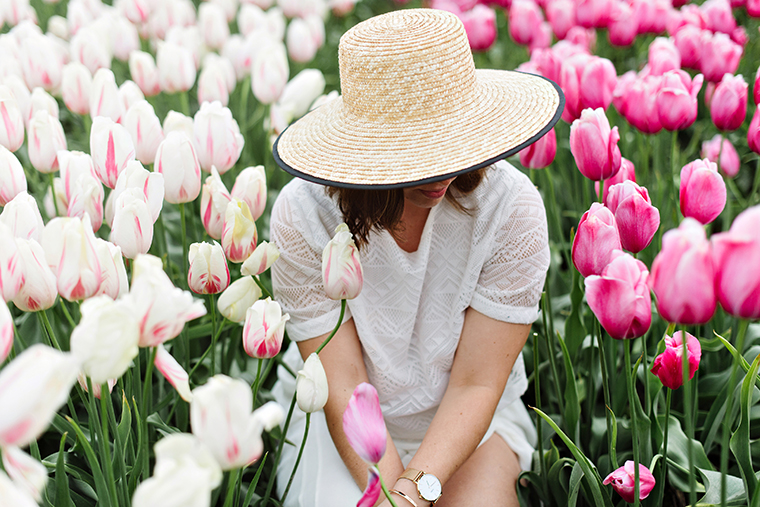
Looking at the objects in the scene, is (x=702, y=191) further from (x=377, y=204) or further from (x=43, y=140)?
(x=43, y=140)

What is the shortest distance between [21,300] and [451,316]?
2.87ft

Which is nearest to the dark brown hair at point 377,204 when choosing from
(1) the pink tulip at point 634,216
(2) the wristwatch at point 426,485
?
(1) the pink tulip at point 634,216

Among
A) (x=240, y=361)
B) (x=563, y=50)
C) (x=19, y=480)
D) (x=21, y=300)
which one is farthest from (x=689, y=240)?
(x=563, y=50)

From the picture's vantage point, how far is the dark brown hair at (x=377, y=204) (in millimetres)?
1343

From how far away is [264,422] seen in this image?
2.24 ft

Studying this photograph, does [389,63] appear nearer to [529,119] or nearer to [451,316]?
[529,119]

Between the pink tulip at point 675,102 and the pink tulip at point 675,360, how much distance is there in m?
0.60

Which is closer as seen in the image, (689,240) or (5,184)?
(689,240)

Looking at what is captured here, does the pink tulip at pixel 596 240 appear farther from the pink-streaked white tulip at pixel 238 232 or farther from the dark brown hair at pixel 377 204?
the pink-streaked white tulip at pixel 238 232

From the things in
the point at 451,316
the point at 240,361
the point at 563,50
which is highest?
the point at 563,50

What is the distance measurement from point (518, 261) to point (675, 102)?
0.47m

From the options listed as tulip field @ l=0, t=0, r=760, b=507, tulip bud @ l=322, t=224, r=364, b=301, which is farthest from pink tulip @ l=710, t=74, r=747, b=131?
tulip bud @ l=322, t=224, r=364, b=301

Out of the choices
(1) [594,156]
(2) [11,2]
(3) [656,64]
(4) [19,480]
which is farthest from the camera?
(2) [11,2]

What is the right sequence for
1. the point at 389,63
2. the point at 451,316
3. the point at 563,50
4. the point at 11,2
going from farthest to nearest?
1. the point at 11,2
2. the point at 563,50
3. the point at 451,316
4. the point at 389,63
